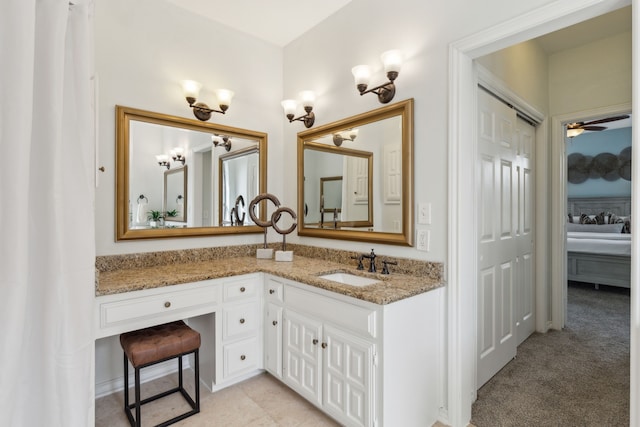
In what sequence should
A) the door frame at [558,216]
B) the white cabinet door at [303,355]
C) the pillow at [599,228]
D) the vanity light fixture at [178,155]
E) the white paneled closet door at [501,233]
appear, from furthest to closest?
the pillow at [599,228]
the door frame at [558,216]
the vanity light fixture at [178,155]
the white paneled closet door at [501,233]
the white cabinet door at [303,355]

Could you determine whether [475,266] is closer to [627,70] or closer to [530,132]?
[530,132]

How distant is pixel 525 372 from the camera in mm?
2418

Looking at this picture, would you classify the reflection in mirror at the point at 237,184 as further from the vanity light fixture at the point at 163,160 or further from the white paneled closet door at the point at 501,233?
the white paneled closet door at the point at 501,233

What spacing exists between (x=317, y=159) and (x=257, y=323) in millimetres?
1391

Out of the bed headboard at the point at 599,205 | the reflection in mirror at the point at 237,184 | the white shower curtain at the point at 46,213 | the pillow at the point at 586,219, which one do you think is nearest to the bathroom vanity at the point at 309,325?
the reflection in mirror at the point at 237,184

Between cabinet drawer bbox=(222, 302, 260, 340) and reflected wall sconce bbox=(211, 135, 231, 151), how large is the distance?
4.40 feet

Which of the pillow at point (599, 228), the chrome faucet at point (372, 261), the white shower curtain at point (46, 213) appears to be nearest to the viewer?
the white shower curtain at point (46, 213)

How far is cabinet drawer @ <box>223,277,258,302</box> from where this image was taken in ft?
7.00

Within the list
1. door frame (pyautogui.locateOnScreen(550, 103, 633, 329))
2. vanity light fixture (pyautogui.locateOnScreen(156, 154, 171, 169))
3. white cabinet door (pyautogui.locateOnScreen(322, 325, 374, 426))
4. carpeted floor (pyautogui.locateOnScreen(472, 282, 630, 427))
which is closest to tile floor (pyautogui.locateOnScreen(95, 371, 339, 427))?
white cabinet door (pyautogui.locateOnScreen(322, 325, 374, 426))

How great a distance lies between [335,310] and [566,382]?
1.86 m

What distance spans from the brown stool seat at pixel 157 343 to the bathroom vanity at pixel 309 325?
3.4 inches

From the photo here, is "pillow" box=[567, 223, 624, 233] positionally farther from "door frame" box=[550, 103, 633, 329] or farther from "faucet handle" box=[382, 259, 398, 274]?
"faucet handle" box=[382, 259, 398, 274]

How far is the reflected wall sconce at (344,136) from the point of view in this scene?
2.44 meters

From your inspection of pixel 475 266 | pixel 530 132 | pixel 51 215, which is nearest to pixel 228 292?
pixel 51 215
